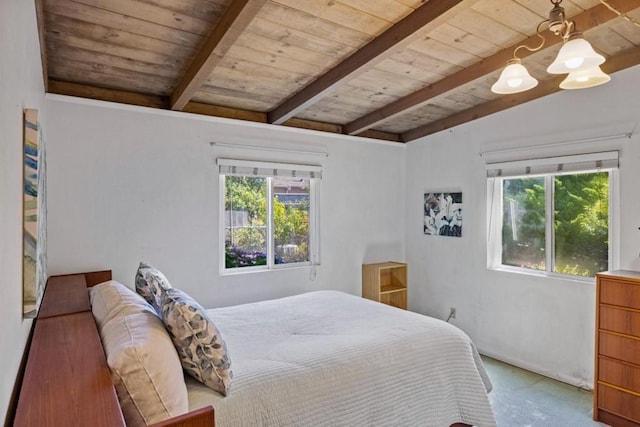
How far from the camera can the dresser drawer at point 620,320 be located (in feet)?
8.02

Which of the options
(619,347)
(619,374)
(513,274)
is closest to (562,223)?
(513,274)

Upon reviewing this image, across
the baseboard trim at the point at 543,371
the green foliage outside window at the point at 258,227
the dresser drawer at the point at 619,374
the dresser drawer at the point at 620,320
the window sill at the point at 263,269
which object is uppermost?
the green foliage outside window at the point at 258,227

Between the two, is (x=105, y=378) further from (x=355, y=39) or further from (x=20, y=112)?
(x=355, y=39)

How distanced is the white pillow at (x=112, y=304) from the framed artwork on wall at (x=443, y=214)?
3250mm

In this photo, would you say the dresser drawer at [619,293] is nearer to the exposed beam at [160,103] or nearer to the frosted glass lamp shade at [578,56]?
the frosted glass lamp shade at [578,56]

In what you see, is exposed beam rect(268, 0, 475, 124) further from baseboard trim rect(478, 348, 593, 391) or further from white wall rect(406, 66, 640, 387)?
baseboard trim rect(478, 348, 593, 391)

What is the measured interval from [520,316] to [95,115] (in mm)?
4007

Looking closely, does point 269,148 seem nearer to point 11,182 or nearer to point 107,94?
point 107,94

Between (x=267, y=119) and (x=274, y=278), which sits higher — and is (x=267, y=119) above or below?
above

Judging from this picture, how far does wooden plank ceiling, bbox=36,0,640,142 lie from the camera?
6.88 feet

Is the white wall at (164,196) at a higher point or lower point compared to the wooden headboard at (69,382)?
higher

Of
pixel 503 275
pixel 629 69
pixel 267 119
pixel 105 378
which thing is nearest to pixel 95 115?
pixel 267 119

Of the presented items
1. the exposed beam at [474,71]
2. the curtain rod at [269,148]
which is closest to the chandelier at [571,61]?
the exposed beam at [474,71]

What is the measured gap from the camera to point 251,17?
6.35 feet
